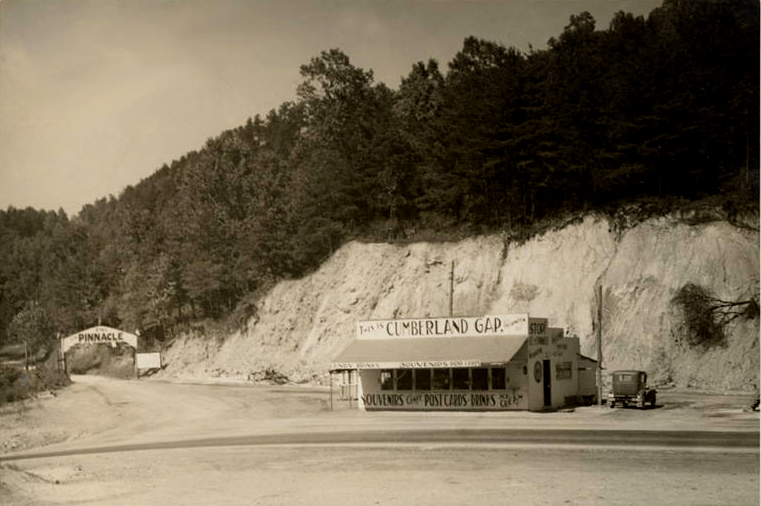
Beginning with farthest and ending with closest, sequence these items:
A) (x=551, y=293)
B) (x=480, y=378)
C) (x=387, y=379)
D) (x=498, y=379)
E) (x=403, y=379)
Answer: (x=551, y=293)
(x=387, y=379)
(x=403, y=379)
(x=480, y=378)
(x=498, y=379)

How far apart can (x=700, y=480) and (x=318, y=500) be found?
9.23 metres

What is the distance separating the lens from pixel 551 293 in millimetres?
48219

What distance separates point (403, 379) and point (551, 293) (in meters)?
15.3

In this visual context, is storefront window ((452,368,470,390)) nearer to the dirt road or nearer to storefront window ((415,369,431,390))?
storefront window ((415,369,431,390))

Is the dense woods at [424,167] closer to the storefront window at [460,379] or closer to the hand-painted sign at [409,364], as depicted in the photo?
the hand-painted sign at [409,364]

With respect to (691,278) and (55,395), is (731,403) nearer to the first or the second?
(691,278)

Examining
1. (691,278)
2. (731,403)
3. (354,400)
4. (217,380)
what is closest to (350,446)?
(354,400)

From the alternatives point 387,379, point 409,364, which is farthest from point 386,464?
point 387,379

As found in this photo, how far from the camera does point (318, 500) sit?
18.5 metres

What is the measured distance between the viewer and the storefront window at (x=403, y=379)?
36594mm

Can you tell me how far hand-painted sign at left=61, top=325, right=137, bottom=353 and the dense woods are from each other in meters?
3.80

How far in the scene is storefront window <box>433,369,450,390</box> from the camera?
3581 cm

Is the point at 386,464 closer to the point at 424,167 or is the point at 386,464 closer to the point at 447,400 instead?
the point at 447,400

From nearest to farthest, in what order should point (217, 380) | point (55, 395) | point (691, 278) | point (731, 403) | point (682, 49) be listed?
point (731, 403)
point (682, 49)
point (691, 278)
point (55, 395)
point (217, 380)
